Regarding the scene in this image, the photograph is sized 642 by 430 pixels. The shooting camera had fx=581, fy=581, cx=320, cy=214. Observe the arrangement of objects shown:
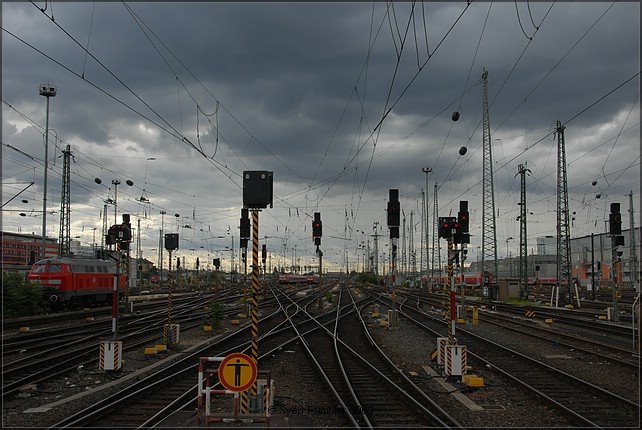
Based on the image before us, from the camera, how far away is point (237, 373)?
10.3 metres

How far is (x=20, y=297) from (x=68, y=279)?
3420 mm

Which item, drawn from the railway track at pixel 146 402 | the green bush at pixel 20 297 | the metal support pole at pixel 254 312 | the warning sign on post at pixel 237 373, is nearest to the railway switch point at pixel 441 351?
the railway track at pixel 146 402

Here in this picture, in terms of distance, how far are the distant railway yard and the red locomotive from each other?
8.58 m

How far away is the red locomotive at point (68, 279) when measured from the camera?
36594 millimetres

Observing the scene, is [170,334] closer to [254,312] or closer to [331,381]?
[331,381]

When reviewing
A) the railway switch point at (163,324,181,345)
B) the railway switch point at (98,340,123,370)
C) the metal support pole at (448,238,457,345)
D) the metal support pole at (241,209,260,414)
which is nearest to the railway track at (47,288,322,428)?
the railway switch point at (98,340,123,370)

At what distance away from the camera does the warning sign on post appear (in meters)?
10.2

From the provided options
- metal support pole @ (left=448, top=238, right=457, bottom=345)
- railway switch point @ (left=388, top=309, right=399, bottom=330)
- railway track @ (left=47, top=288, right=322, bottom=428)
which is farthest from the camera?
railway switch point @ (left=388, top=309, right=399, bottom=330)

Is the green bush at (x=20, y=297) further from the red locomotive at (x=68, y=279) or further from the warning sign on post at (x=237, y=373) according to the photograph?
the warning sign on post at (x=237, y=373)

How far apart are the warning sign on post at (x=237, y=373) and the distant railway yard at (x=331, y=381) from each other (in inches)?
1.5

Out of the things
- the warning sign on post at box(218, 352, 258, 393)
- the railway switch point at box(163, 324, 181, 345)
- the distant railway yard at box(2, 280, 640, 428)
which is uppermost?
the warning sign on post at box(218, 352, 258, 393)

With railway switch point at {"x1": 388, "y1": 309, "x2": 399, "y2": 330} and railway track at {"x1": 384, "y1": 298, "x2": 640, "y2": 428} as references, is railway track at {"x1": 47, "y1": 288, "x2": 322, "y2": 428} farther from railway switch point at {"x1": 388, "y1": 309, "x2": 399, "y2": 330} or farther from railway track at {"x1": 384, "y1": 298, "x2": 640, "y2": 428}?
railway switch point at {"x1": 388, "y1": 309, "x2": 399, "y2": 330}

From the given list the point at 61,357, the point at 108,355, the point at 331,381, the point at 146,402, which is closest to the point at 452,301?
the point at 331,381

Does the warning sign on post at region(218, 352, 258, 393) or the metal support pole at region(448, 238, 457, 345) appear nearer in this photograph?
the warning sign on post at region(218, 352, 258, 393)
